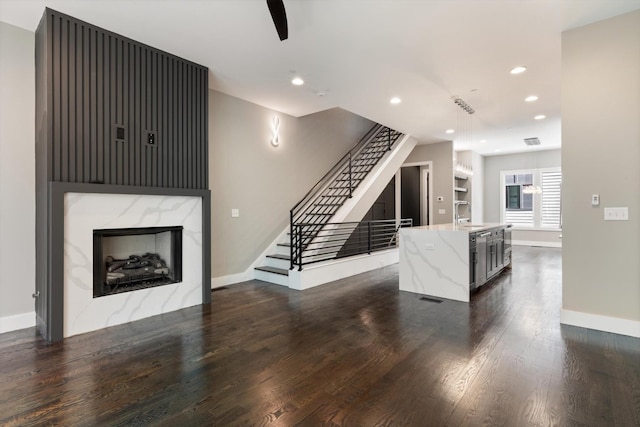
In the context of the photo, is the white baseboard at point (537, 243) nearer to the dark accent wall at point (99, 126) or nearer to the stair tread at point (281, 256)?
the stair tread at point (281, 256)

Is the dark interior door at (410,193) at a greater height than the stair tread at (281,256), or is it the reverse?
the dark interior door at (410,193)

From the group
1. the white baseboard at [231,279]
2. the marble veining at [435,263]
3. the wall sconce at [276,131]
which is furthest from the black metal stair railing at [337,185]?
the marble veining at [435,263]

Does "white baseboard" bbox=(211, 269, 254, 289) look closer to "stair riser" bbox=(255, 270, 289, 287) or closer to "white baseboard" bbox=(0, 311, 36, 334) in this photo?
"stair riser" bbox=(255, 270, 289, 287)

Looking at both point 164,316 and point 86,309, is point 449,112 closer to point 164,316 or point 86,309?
point 164,316

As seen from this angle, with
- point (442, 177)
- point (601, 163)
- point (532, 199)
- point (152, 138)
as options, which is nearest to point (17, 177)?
point (152, 138)

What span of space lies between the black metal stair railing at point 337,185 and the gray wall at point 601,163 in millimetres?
3545

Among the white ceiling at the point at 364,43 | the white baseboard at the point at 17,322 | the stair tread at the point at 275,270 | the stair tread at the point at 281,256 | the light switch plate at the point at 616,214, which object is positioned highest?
the white ceiling at the point at 364,43

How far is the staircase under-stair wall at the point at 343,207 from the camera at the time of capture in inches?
211

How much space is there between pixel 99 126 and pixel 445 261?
452 cm

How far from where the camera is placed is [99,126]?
11.0 ft

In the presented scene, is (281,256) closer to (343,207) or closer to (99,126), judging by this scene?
(343,207)

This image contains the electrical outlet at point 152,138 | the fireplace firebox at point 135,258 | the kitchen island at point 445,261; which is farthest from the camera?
the kitchen island at point 445,261

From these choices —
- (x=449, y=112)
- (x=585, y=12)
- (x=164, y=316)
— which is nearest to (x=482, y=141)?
(x=449, y=112)

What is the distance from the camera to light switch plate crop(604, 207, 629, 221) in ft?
10.2
